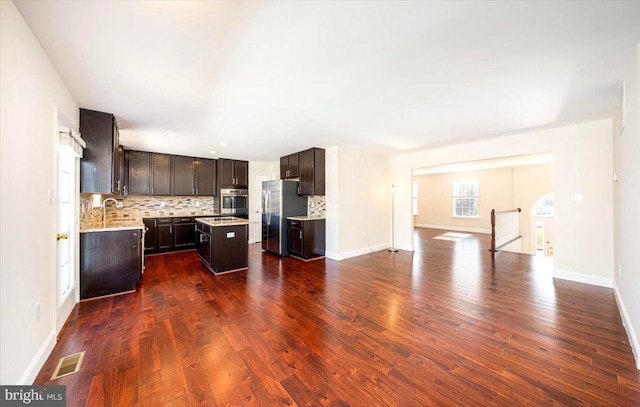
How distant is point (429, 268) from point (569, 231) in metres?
2.18

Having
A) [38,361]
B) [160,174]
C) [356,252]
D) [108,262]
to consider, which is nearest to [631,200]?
[356,252]

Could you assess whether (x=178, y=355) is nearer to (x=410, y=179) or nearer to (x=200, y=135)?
(x=200, y=135)

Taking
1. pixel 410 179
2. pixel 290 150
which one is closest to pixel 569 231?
pixel 410 179

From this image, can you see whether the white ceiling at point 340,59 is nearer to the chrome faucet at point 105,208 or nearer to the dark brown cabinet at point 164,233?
the chrome faucet at point 105,208

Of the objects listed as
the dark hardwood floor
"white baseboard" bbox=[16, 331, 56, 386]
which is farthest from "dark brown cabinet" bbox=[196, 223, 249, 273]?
"white baseboard" bbox=[16, 331, 56, 386]

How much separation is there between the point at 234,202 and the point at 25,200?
199 inches

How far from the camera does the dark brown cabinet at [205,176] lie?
20.9 feet

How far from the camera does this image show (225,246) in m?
4.24

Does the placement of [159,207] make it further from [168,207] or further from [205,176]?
[205,176]

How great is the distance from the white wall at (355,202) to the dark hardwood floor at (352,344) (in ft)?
5.15

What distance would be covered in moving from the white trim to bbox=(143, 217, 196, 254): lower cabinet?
741cm

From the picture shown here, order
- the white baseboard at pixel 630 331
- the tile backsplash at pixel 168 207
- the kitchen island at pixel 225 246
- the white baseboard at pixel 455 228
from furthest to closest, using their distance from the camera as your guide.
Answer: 1. the white baseboard at pixel 455 228
2. the tile backsplash at pixel 168 207
3. the kitchen island at pixel 225 246
4. the white baseboard at pixel 630 331

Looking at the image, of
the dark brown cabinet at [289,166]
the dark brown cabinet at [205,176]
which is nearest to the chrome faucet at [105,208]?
the dark brown cabinet at [205,176]

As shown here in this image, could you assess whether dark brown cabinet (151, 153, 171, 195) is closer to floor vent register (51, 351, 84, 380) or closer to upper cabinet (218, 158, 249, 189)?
upper cabinet (218, 158, 249, 189)
